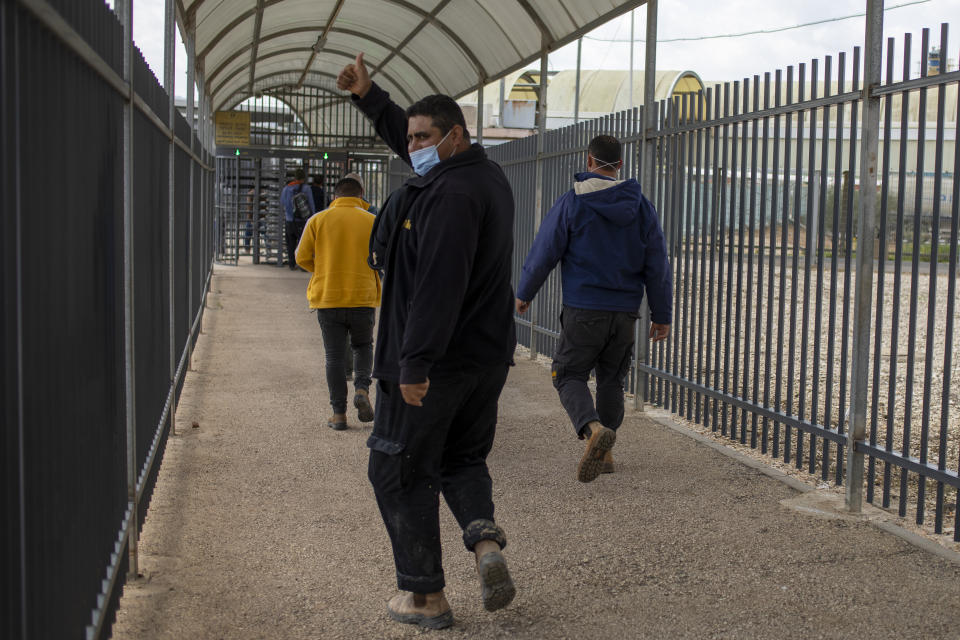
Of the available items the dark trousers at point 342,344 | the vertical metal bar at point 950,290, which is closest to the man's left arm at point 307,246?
the dark trousers at point 342,344

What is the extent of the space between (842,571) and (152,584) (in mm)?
2864

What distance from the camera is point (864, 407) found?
5312mm

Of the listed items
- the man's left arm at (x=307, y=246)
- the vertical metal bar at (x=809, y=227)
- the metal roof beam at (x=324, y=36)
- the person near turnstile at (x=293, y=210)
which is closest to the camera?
the vertical metal bar at (x=809, y=227)

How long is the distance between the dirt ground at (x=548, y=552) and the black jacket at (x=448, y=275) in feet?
3.21

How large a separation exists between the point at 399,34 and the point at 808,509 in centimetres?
1135

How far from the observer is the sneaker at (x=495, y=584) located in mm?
3555

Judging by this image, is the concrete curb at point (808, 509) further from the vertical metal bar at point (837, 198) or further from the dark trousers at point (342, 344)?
the dark trousers at point (342, 344)

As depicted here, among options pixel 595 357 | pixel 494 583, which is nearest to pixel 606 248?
pixel 595 357

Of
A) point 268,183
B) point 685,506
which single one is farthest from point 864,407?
point 268,183

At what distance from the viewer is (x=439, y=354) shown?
354 centimetres

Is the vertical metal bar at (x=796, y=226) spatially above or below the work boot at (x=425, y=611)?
above

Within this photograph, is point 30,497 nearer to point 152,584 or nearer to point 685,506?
point 152,584

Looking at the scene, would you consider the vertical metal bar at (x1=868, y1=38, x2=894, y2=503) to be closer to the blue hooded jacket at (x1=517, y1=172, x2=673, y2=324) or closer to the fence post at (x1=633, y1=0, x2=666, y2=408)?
the blue hooded jacket at (x1=517, y1=172, x2=673, y2=324)

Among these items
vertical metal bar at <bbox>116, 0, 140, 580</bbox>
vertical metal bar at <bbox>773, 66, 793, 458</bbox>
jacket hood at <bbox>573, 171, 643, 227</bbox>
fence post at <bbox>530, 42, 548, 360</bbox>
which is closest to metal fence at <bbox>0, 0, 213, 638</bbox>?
vertical metal bar at <bbox>116, 0, 140, 580</bbox>
